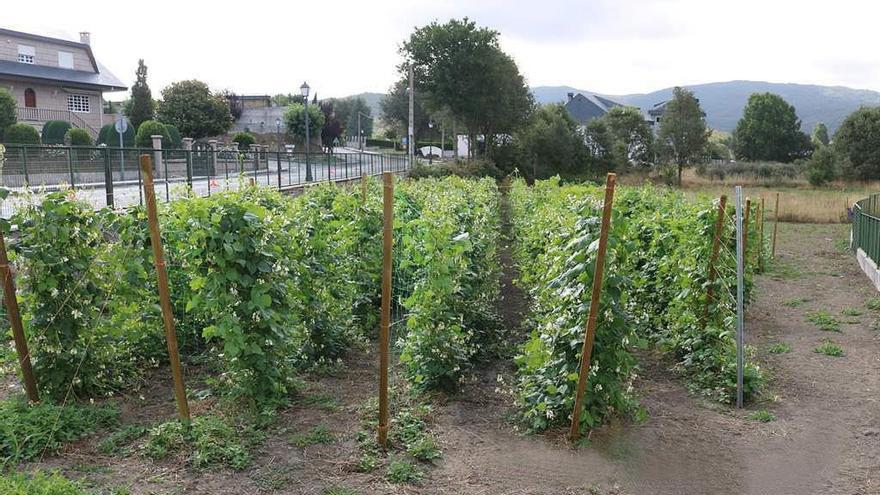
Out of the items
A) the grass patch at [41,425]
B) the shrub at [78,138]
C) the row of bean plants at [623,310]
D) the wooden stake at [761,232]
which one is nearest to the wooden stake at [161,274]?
the grass patch at [41,425]

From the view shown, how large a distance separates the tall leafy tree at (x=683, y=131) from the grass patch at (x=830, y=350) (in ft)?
159

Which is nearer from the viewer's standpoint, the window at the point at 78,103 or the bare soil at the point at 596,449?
the bare soil at the point at 596,449

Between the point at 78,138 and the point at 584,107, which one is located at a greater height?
the point at 584,107

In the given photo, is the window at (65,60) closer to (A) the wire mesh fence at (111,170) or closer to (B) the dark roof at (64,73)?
(B) the dark roof at (64,73)

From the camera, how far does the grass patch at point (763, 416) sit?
6.18 meters

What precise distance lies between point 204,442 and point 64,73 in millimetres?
47685

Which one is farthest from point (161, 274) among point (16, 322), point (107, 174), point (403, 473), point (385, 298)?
point (107, 174)

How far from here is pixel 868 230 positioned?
1608cm

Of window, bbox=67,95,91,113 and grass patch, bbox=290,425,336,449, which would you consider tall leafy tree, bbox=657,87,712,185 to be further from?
grass patch, bbox=290,425,336,449

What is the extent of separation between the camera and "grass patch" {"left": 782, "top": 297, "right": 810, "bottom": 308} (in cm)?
1178

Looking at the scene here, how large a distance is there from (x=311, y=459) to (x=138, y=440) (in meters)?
1.28

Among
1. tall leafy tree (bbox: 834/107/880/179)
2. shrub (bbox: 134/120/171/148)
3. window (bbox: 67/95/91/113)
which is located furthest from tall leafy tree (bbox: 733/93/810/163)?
window (bbox: 67/95/91/113)

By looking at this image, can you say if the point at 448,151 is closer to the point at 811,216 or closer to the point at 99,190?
the point at 811,216

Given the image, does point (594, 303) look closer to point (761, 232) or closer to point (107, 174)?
point (761, 232)
